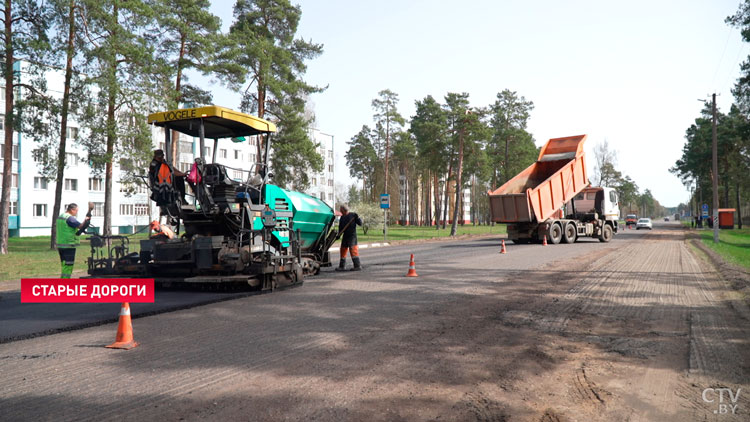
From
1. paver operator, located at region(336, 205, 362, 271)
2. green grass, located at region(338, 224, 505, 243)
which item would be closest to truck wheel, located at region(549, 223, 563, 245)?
green grass, located at region(338, 224, 505, 243)

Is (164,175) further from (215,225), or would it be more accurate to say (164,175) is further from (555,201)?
(555,201)

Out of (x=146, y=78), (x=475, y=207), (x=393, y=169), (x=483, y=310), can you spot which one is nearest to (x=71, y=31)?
(x=146, y=78)

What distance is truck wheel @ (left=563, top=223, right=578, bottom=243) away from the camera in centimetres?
2373

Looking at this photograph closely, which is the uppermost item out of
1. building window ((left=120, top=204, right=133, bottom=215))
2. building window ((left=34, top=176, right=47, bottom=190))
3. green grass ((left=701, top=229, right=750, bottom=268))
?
building window ((left=34, top=176, right=47, bottom=190))

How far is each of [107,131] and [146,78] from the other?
11.0ft

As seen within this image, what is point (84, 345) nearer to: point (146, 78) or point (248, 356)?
point (248, 356)

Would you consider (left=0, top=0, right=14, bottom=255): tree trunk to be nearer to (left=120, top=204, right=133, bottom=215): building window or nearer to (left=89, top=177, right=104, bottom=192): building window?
(left=89, top=177, right=104, bottom=192): building window

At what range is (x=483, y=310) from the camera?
730cm

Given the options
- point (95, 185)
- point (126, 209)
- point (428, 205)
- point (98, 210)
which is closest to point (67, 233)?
point (95, 185)

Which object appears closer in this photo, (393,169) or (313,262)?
(313,262)

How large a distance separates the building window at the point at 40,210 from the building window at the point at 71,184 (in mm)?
2754

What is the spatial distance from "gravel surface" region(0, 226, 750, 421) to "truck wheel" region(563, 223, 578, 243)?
15565 millimetres

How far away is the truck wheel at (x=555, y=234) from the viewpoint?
22766 mm

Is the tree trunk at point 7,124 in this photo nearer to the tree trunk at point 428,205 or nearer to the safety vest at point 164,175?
the safety vest at point 164,175
